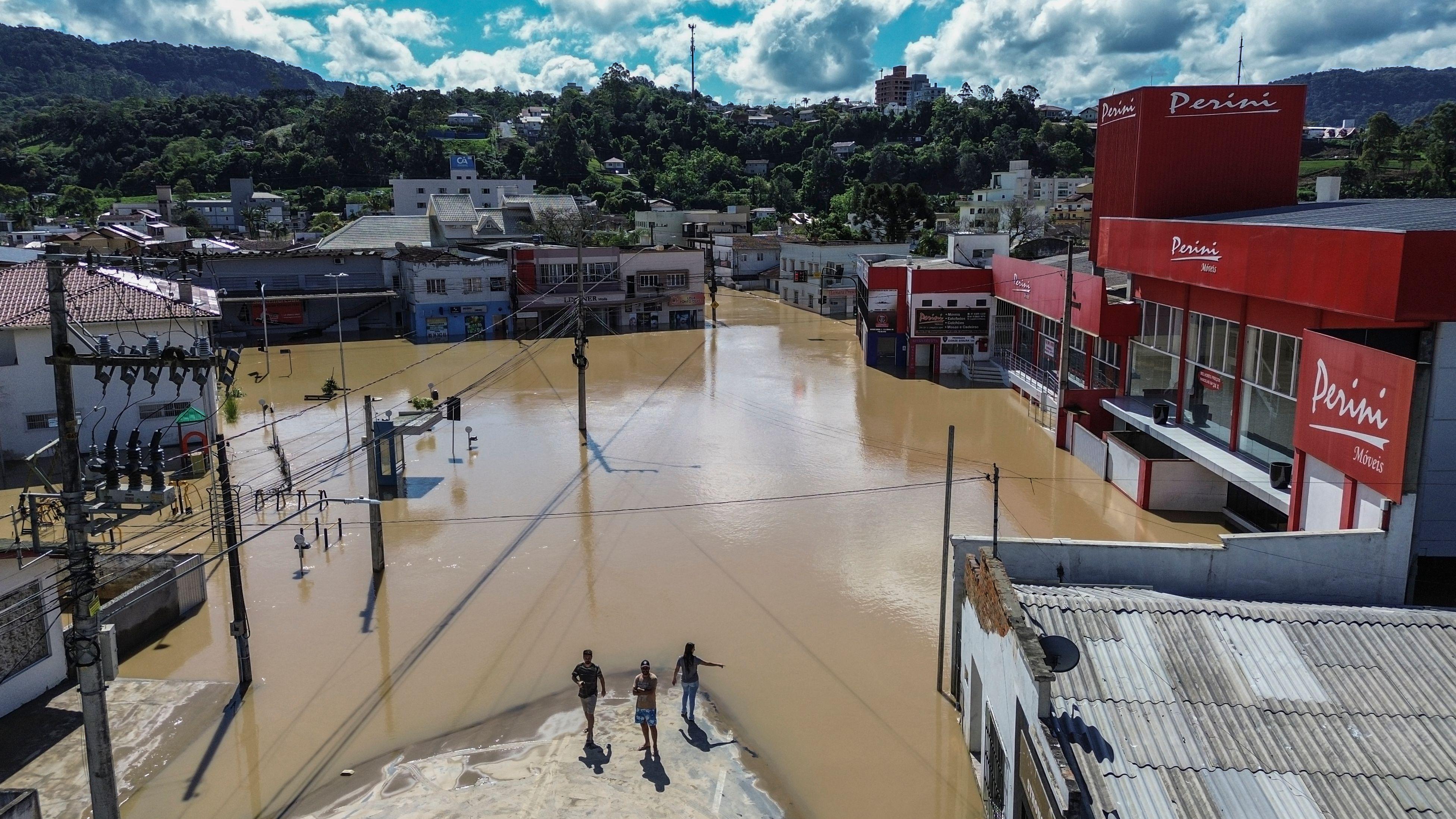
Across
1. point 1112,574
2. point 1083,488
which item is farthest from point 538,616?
point 1083,488

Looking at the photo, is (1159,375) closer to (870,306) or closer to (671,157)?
(870,306)

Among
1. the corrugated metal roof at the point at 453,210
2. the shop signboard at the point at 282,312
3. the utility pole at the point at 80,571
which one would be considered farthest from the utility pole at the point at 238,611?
the corrugated metal roof at the point at 453,210

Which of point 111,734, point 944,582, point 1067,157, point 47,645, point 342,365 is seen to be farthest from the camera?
point 1067,157

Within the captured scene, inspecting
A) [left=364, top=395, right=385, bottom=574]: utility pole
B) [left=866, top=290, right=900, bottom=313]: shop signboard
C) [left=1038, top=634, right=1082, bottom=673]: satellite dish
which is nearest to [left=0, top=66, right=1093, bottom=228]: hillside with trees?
[left=866, top=290, right=900, bottom=313]: shop signboard

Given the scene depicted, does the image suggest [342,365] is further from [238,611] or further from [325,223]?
[325,223]

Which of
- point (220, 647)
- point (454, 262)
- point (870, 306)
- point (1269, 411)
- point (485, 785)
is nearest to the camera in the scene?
point (485, 785)

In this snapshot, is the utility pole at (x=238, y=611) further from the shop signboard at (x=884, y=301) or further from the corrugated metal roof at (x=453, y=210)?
the corrugated metal roof at (x=453, y=210)

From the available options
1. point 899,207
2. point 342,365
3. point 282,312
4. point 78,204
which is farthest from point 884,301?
point 78,204
